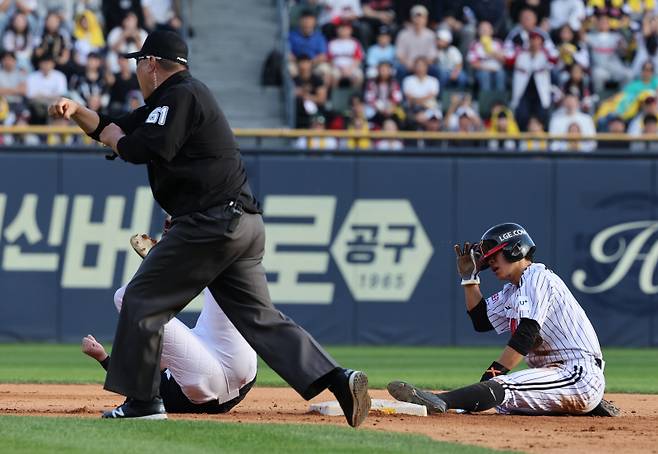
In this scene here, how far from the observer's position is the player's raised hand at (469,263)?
26.7ft

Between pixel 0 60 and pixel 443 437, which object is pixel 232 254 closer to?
pixel 443 437

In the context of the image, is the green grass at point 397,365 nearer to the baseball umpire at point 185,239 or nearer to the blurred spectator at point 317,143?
the blurred spectator at point 317,143

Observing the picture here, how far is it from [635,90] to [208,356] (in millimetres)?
12464

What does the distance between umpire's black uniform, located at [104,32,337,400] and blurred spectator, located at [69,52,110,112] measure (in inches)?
420

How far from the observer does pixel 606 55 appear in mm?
19656

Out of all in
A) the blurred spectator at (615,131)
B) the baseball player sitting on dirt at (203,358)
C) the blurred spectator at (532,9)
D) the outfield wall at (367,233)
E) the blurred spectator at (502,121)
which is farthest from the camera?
the blurred spectator at (532,9)

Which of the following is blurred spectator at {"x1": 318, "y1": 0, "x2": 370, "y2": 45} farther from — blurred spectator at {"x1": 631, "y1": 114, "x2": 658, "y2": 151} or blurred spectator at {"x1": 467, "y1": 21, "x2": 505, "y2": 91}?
blurred spectator at {"x1": 631, "y1": 114, "x2": 658, "y2": 151}

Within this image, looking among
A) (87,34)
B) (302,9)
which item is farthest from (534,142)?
(87,34)

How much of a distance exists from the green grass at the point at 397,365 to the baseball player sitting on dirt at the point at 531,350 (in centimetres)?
269

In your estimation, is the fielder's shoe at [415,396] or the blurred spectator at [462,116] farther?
the blurred spectator at [462,116]

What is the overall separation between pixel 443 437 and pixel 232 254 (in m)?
1.43

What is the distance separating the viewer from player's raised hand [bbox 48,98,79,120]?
6.77m

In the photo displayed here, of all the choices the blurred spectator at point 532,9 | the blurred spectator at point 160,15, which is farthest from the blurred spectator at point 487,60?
the blurred spectator at point 160,15

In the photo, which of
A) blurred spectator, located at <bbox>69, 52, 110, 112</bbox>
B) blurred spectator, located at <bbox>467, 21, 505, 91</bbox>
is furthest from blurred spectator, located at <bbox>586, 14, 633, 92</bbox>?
blurred spectator, located at <bbox>69, 52, 110, 112</bbox>
